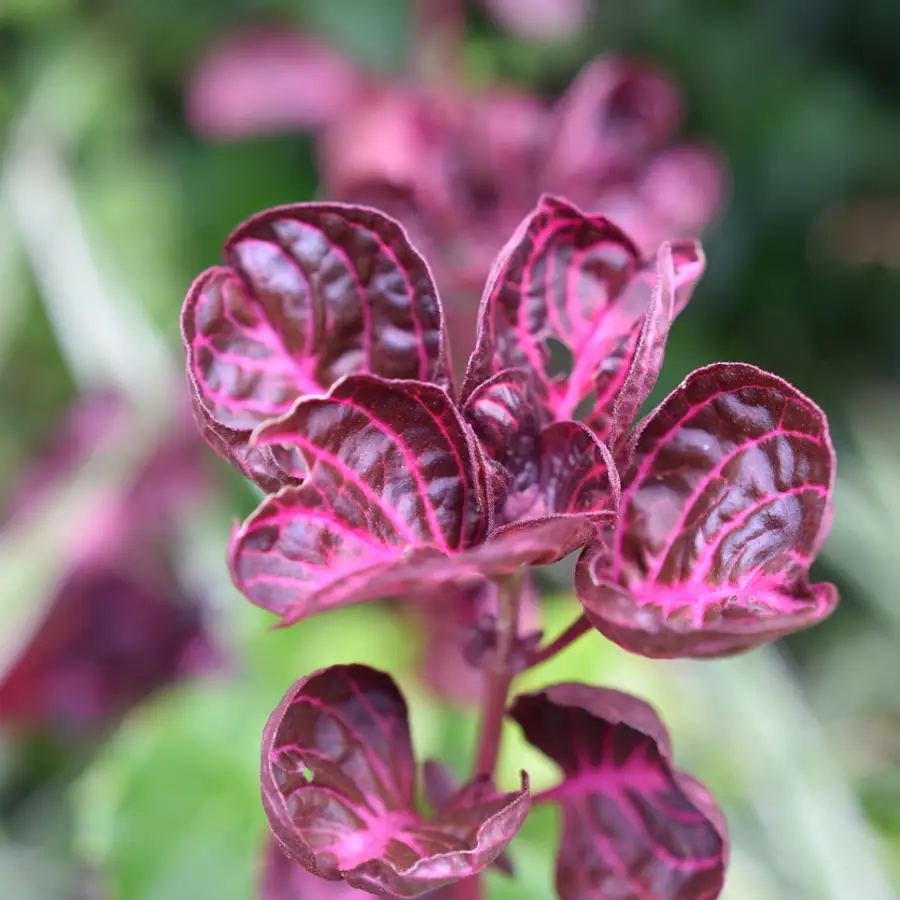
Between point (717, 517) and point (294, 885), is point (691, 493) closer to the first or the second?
point (717, 517)

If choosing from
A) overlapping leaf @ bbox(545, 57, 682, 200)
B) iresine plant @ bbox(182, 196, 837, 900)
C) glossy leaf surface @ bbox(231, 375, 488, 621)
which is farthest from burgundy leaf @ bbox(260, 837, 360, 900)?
overlapping leaf @ bbox(545, 57, 682, 200)

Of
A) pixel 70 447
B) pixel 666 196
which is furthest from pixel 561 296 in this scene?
pixel 70 447

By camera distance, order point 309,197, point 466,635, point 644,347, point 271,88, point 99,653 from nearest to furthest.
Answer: point 644,347
point 466,635
point 99,653
point 271,88
point 309,197

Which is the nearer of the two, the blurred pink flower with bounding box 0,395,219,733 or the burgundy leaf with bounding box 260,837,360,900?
the burgundy leaf with bounding box 260,837,360,900

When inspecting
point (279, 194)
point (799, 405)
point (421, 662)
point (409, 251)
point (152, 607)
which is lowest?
point (421, 662)

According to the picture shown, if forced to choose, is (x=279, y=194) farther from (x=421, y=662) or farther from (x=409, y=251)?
(x=409, y=251)

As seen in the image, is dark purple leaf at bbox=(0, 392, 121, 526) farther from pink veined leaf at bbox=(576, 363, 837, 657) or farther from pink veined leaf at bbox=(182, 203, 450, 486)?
pink veined leaf at bbox=(576, 363, 837, 657)

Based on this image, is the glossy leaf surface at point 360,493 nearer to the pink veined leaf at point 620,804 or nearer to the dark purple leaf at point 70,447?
the pink veined leaf at point 620,804

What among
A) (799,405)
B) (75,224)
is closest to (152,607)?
(75,224)
